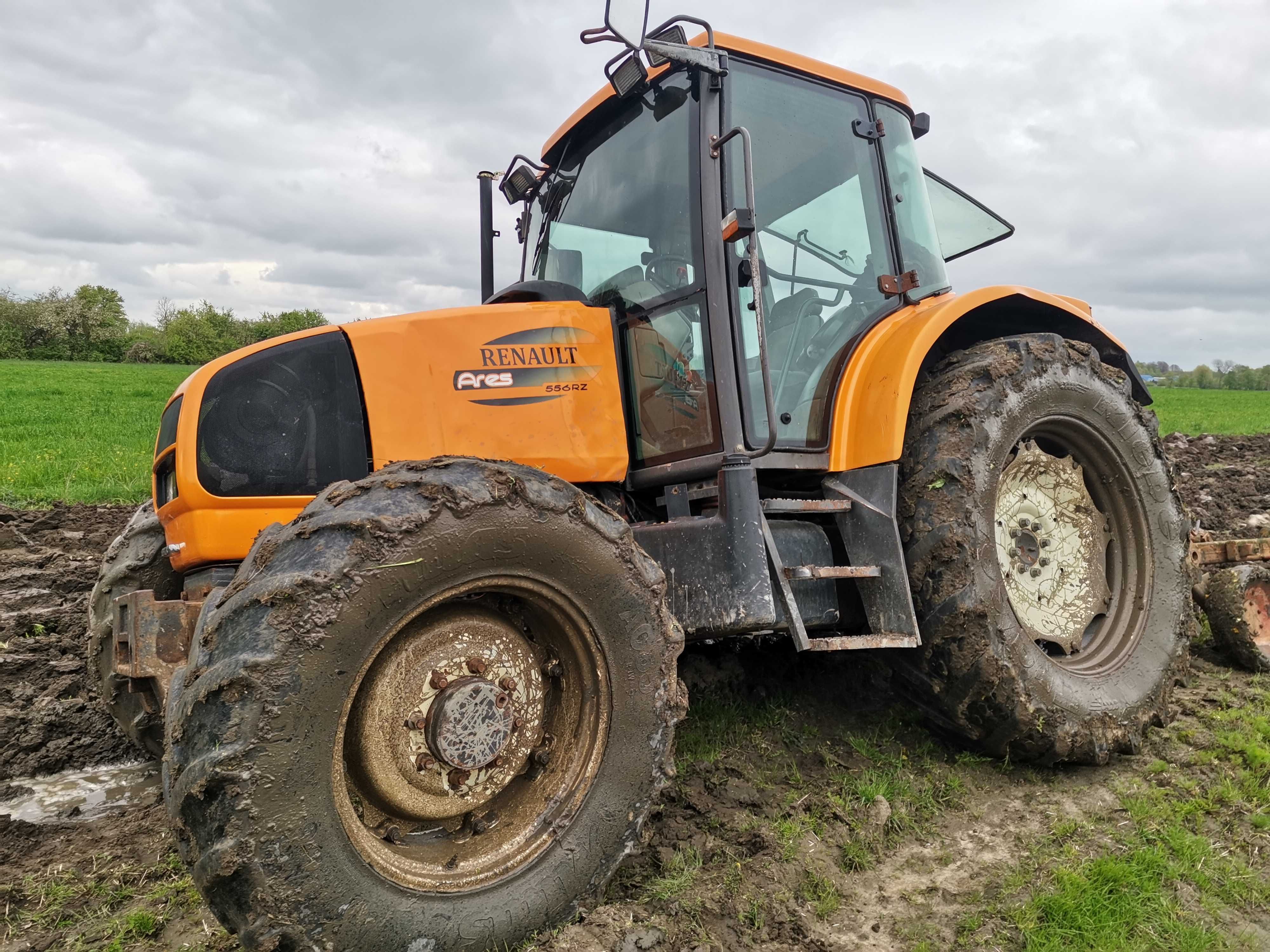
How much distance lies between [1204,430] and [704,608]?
22.2 metres

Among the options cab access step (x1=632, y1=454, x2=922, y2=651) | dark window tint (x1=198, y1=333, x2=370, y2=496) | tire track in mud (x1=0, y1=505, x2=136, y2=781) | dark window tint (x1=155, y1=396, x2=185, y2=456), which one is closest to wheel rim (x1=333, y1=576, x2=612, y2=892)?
cab access step (x1=632, y1=454, x2=922, y2=651)

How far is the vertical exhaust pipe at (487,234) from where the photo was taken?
421 cm

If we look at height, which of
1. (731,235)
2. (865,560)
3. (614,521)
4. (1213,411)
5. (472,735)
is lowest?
(472,735)

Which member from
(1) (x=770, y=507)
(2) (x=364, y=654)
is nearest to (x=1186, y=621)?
(1) (x=770, y=507)

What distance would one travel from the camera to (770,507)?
3191mm

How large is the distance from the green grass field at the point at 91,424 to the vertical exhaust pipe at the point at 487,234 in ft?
19.6

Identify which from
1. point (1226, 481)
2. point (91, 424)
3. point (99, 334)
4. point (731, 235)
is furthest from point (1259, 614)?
point (99, 334)

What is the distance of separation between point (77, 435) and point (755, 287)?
14531mm

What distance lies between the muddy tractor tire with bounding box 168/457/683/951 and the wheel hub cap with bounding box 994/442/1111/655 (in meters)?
1.77

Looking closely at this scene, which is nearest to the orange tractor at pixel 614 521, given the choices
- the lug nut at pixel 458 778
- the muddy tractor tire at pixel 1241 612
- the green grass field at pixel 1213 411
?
the lug nut at pixel 458 778

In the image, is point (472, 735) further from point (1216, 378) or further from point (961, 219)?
point (1216, 378)

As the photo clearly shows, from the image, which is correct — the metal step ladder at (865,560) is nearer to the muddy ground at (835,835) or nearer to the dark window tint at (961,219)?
the muddy ground at (835,835)

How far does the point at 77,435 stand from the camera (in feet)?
46.7

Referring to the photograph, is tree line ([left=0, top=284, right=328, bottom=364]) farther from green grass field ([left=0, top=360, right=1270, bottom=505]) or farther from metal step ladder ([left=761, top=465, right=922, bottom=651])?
metal step ladder ([left=761, top=465, right=922, bottom=651])
